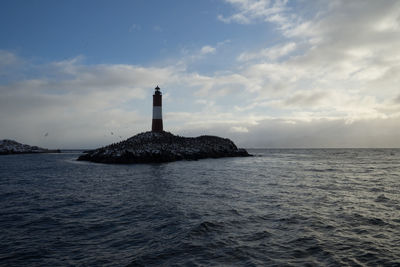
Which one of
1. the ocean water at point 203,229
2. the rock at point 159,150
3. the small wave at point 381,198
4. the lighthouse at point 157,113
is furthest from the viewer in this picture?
the lighthouse at point 157,113

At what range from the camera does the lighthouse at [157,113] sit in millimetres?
59656

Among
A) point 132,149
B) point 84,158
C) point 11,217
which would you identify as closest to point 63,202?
point 11,217

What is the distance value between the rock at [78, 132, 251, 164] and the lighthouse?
1.67 metres

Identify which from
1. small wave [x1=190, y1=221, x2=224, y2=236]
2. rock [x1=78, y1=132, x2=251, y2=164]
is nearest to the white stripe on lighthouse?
rock [x1=78, y1=132, x2=251, y2=164]

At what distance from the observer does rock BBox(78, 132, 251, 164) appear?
148 ft

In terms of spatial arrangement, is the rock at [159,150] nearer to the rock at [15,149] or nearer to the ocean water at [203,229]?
the ocean water at [203,229]

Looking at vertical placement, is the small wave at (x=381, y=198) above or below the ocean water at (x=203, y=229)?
above

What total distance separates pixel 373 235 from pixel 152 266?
7.32m

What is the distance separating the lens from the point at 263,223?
A: 33.3ft

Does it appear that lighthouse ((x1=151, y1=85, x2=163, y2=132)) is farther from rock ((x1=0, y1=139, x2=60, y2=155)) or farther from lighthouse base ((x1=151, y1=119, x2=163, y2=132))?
rock ((x1=0, y1=139, x2=60, y2=155))

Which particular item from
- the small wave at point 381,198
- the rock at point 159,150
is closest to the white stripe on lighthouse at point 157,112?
the rock at point 159,150

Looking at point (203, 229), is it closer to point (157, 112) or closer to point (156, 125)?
point (156, 125)

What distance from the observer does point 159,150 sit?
46.1m

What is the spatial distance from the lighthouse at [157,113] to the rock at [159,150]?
1672mm
